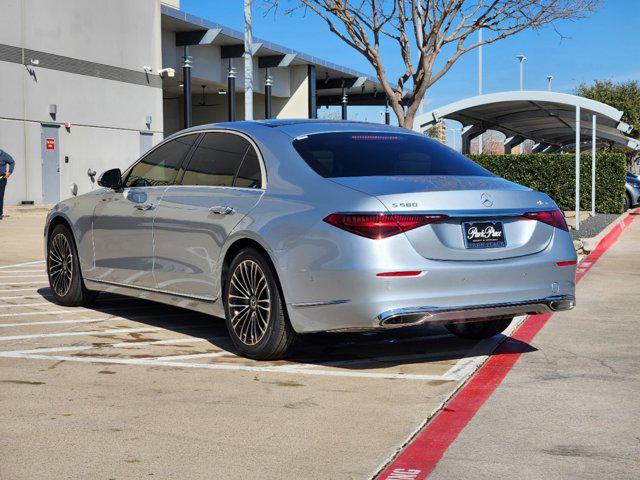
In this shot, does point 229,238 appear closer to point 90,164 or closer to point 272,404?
point 272,404

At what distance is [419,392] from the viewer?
19.2 feet

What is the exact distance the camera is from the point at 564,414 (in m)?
5.34

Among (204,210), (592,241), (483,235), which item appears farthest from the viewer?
(592,241)

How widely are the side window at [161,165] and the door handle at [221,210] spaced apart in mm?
897

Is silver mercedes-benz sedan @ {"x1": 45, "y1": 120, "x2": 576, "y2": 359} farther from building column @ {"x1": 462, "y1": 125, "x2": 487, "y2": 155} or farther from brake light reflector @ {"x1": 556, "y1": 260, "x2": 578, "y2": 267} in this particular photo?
building column @ {"x1": 462, "y1": 125, "x2": 487, "y2": 155}

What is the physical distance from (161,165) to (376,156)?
6.96 ft

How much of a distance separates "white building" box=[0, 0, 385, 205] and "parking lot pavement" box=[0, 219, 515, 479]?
21.6 meters

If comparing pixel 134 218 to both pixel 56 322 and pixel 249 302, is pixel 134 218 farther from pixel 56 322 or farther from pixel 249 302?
pixel 249 302

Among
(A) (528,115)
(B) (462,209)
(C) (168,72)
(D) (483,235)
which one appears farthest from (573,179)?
(B) (462,209)

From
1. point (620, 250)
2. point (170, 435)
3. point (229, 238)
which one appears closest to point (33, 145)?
point (620, 250)

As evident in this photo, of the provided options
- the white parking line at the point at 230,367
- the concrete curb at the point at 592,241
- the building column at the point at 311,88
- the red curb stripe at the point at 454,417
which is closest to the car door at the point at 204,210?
the white parking line at the point at 230,367

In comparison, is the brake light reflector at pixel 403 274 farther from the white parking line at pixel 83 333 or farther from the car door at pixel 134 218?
the white parking line at pixel 83 333

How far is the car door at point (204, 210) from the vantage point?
7043mm

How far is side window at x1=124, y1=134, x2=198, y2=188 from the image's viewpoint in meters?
8.01
